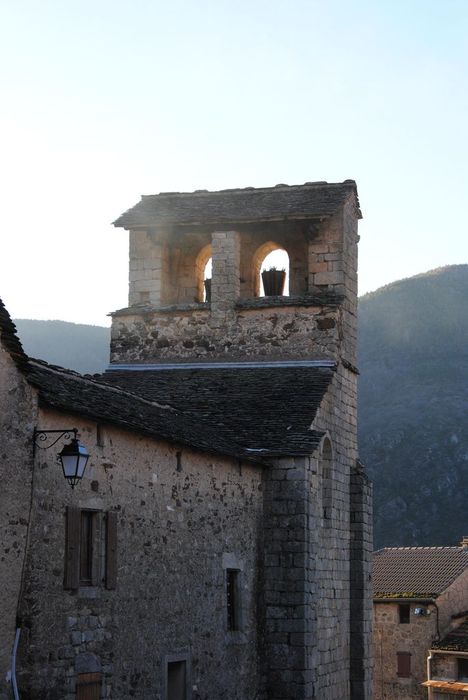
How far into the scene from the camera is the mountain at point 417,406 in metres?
70.2

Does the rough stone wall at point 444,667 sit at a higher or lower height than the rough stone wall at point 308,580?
lower

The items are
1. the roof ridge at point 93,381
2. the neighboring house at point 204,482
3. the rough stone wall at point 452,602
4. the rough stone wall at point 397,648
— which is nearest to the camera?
the neighboring house at point 204,482

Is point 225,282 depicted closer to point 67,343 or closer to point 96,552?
point 96,552

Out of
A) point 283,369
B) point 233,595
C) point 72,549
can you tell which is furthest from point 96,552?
point 283,369

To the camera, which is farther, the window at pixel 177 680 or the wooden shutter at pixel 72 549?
the window at pixel 177 680

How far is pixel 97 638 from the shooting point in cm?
1380

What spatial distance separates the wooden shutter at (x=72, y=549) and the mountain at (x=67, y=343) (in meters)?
76.5

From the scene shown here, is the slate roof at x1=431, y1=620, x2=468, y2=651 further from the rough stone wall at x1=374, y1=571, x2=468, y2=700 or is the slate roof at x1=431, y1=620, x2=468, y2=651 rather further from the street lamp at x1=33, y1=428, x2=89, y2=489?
the street lamp at x1=33, y1=428, x2=89, y2=489

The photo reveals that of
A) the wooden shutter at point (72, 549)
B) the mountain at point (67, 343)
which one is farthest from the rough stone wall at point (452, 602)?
the mountain at point (67, 343)

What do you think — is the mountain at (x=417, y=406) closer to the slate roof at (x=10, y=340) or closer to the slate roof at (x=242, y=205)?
the slate roof at (x=242, y=205)

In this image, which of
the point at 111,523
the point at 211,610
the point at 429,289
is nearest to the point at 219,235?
the point at 211,610

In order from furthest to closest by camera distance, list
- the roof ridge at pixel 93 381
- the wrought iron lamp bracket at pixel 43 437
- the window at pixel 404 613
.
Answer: the window at pixel 404 613 < the roof ridge at pixel 93 381 < the wrought iron lamp bracket at pixel 43 437

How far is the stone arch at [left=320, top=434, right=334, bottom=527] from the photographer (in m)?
20.8

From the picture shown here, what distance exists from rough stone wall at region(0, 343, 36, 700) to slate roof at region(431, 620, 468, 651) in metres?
23.9
